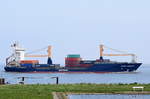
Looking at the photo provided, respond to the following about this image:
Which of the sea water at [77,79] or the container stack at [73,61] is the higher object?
the container stack at [73,61]

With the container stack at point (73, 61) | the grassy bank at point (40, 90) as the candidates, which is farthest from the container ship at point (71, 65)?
the grassy bank at point (40, 90)

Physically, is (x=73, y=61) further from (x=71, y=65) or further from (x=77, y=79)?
(x=77, y=79)

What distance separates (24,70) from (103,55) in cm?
2686

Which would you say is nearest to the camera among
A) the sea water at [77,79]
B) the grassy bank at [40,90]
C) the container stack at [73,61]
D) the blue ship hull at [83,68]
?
the grassy bank at [40,90]

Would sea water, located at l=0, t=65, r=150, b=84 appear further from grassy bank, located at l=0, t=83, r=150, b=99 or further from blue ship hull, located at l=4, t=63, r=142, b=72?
grassy bank, located at l=0, t=83, r=150, b=99

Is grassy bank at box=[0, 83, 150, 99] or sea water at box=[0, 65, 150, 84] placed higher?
sea water at box=[0, 65, 150, 84]

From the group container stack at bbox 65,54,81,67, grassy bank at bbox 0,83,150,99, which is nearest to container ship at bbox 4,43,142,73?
container stack at bbox 65,54,81,67

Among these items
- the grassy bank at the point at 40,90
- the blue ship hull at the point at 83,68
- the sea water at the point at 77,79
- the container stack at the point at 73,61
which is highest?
the container stack at the point at 73,61

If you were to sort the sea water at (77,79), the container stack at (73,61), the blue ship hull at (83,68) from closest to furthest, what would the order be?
the sea water at (77,79), the blue ship hull at (83,68), the container stack at (73,61)

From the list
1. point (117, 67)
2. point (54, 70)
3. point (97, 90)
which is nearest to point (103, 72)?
point (117, 67)

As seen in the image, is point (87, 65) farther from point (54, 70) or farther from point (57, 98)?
point (57, 98)

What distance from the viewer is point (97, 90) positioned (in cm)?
3778

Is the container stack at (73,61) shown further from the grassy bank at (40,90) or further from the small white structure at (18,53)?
the grassy bank at (40,90)

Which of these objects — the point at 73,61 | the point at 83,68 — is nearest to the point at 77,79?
the point at 83,68
